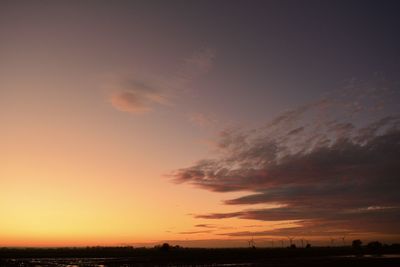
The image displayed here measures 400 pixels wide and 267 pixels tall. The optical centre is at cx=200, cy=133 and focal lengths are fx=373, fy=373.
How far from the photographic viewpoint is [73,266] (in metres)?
80.2

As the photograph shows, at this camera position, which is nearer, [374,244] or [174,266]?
[174,266]

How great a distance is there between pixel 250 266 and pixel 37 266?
4602 cm

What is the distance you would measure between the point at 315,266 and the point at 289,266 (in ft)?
17.8

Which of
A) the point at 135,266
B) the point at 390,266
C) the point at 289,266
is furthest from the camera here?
the point at 135,266

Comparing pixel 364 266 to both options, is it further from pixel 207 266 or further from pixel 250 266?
pixel 207 266

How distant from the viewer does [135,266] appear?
79.2 metres

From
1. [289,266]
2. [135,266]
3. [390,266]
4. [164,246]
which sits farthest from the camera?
[164,246]

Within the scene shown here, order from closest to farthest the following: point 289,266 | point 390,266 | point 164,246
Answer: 1. point 390,266
2. point 289,266
3. point 164,246

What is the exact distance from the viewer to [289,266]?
73.7m

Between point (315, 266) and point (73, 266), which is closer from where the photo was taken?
point (315, 266)

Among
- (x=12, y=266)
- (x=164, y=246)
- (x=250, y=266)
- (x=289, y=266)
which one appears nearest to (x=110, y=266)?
(x=12, y=266)

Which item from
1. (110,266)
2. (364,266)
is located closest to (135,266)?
(110,266)

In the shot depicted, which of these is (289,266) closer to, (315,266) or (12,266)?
(315,266)

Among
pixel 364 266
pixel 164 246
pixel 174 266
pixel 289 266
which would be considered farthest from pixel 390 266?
pixel 164 246
